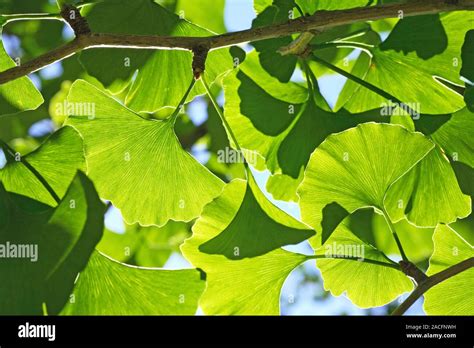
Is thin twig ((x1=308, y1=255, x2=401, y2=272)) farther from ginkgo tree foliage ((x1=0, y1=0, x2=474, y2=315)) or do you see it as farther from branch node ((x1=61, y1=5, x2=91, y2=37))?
branch node ((x1=61, y1=5, x2=91, y2=37))

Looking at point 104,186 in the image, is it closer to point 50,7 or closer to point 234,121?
point 234,121

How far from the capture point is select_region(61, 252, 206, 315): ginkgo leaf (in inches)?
35.8

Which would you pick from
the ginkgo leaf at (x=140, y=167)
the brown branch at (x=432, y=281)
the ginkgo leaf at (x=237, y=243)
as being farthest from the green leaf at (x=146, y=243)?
the brown branch at (x=432, y=281)

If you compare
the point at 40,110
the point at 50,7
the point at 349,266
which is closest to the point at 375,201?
the point at 349,266

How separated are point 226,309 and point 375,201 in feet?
0.90

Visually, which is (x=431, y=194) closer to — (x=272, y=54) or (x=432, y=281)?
(x=432, y=281)

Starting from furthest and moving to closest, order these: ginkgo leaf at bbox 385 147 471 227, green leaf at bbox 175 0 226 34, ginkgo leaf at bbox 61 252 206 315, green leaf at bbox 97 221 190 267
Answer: green leaf at bbox 97 221 190 267 < green leaf at bbox 175 0 226 34 < ginkgo leaf at bbox 385 147 471 227 < ginkgo leaf at bbox 61 252 206 315

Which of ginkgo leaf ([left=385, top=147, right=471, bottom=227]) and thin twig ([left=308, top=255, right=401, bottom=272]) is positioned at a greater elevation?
ginkgo leaf ([left=385, top=147, right=471, bottom=227])

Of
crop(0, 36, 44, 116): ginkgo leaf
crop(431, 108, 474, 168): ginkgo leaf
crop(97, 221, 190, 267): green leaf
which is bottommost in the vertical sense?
crop(431, 108, 474, 168): ginkgo leaf

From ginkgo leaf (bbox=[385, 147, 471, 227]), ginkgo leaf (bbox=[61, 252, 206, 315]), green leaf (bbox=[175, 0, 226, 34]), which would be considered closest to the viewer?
ginkgo leaf (bbox=[61, 252, 206, 315])

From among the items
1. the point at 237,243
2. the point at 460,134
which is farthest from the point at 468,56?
the point at 237,243

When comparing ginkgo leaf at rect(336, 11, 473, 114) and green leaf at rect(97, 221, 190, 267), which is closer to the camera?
ginkgo leaf at rect(336, 11, 473, 114)

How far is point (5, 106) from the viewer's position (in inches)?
40.1

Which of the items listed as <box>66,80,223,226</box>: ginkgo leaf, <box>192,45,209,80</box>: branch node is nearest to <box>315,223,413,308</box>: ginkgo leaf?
<box>66,80,223,226</box>: ginkgo leaf
